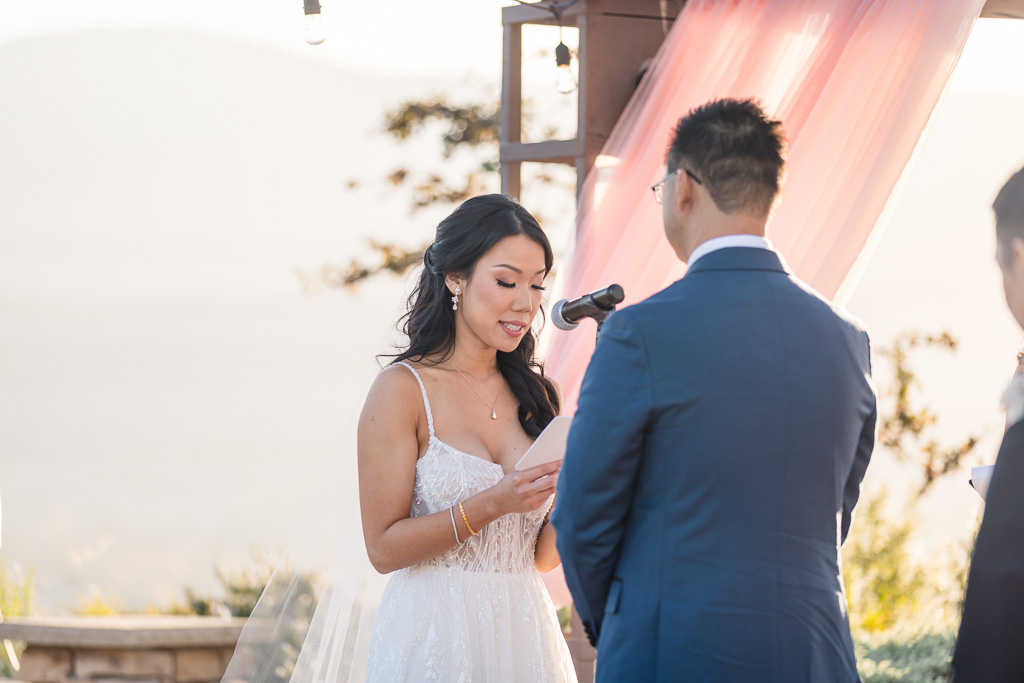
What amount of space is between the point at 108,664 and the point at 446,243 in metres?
3.93

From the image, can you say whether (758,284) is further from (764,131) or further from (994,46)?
(994,46)

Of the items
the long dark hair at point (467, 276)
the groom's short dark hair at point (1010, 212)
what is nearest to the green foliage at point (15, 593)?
the long dark hair at point (467, 276)

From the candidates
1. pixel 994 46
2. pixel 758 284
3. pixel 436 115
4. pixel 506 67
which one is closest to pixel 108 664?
pixel 506 67

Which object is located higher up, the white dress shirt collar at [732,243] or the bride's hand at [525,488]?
the white dress shirt collar at [732,243]

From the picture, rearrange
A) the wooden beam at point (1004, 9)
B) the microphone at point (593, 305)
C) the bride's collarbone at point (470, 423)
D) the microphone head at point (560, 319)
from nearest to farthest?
the microphone at point (593, 305), the microphone head at point (560, 319), the bride's collarbone at point (470, 423), the wooden beam at point (1004, 9)

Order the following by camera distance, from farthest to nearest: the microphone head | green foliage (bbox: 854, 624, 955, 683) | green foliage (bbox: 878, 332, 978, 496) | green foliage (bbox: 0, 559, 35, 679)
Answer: green foliage (bbox: 878, 332, 978, 496), green foliage (bbox: 0, 559, 35, 679), green foliage (bbox: 854, 624, 955, 683), the microphone head

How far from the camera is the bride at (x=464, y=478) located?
7.85 ft

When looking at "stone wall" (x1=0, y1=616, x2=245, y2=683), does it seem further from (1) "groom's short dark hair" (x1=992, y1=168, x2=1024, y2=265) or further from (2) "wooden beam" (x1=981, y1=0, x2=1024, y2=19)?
(1) "groom's short dark hair" (x1=992, y1=168, x2=1024, y2=265)

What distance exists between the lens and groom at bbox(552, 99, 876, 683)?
5.44 ft

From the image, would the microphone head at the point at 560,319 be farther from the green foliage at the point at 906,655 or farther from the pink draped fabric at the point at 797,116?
the green foliage at the point at 906,655

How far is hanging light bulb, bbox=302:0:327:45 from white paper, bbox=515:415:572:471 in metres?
1.79

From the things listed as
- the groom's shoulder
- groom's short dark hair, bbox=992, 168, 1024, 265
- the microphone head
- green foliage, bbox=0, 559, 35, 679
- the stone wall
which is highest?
groom's short dark hair, bbox=992, 168, 1024, 265

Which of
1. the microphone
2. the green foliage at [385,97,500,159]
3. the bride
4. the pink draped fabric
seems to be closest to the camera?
the microphone

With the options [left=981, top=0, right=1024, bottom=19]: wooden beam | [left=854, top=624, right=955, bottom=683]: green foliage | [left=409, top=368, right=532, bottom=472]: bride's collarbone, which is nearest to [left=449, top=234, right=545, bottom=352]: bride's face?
[left=409, top=368, right=532, bottom=472]: bride's collarbone
